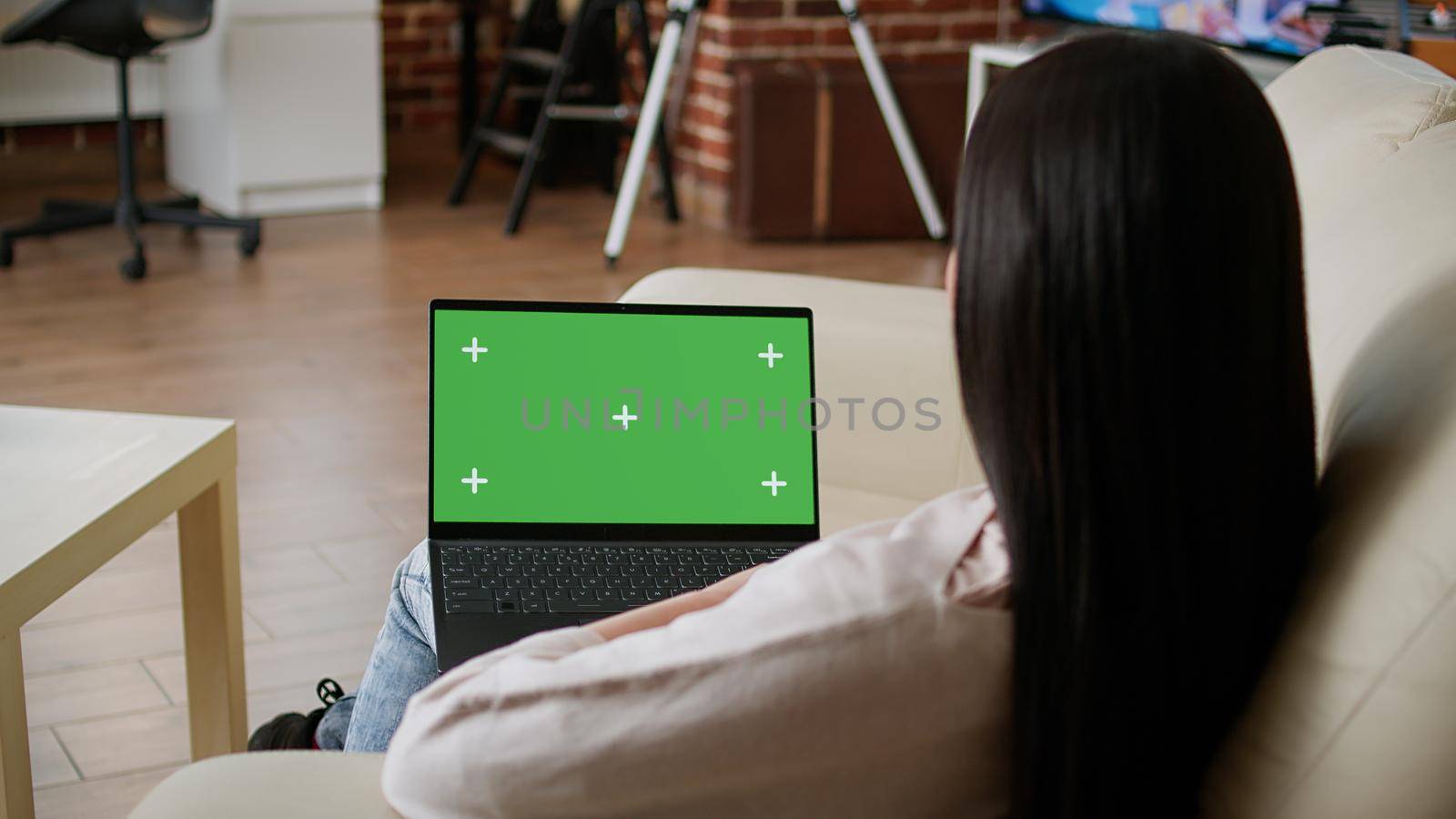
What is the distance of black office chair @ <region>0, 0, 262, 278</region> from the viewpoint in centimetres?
361

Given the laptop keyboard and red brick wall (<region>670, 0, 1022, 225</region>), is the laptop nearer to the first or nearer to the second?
the laptop keyboard

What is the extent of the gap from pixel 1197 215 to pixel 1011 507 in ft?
0.49

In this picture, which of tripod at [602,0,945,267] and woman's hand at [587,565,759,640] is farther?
tripod at [602,0,945,267]

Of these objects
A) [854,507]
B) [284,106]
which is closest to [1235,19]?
[854,507]

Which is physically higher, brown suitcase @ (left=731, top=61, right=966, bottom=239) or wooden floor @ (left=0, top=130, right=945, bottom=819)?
brown suitcase @ (left=731, top=61, right=966, bottom=239)

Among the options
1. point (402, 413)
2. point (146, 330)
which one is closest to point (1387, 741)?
point (402, 413)

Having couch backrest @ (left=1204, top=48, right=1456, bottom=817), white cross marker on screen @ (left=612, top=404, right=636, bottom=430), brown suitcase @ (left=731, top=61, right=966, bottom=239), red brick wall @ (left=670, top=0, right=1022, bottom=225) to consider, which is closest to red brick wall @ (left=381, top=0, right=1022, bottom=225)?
red brick wall @ (left=670, top=0, right=1022, bottom=225)

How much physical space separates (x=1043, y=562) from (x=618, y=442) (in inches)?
25.6

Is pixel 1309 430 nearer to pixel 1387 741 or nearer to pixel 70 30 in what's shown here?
pixel 1387 741

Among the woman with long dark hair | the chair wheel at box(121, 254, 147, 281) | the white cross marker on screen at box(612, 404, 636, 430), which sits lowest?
the chair wheel at box(121, 254, 147, 281)

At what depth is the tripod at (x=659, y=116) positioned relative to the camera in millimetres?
3893

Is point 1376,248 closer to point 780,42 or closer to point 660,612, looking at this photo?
point 660,612

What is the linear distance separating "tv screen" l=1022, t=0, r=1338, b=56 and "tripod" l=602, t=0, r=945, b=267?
579 mm

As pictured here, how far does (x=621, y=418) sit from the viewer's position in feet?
4.30
